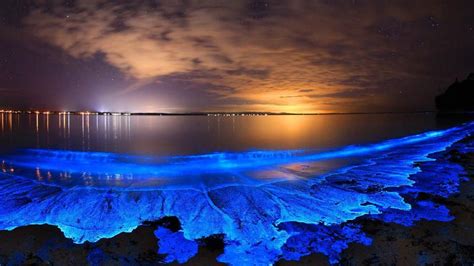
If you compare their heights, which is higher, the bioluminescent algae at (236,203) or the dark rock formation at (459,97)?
the dark rock formation at (459,97)

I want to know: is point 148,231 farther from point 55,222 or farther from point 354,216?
point 354,216

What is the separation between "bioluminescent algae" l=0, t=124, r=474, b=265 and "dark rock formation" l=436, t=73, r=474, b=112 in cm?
13328

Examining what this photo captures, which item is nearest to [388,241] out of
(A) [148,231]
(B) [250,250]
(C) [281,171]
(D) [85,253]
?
(B) [250,250]

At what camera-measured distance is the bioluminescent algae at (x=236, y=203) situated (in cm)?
437

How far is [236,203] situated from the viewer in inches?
242

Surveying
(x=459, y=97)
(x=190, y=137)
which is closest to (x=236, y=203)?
(x=190, y=137)

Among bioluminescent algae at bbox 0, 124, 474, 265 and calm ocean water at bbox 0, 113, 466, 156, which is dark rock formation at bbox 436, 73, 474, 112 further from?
bioluminescent algae at bbox 0, 124, 474, 265

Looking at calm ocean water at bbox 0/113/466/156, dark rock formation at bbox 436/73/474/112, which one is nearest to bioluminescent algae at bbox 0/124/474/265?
calm ocean water at bbox 0/113/466/156

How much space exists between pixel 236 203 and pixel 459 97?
15537 cm

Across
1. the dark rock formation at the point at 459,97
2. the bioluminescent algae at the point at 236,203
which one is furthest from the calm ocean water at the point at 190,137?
the dark rock formation at the point at 459,97

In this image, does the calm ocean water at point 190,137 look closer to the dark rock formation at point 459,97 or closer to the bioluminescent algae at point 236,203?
the bioluminescent algae at point 236,203

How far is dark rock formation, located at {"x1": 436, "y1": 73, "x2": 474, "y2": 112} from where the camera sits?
121500 millimetres

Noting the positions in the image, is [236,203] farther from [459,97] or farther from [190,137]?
[459,97]

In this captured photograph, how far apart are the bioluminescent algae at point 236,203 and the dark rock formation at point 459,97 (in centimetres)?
13328
